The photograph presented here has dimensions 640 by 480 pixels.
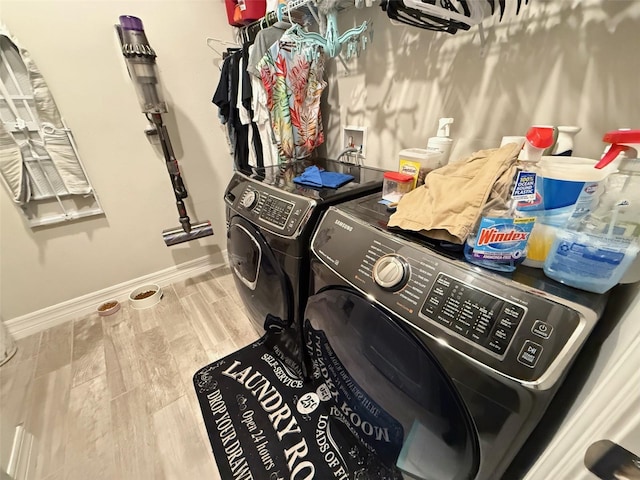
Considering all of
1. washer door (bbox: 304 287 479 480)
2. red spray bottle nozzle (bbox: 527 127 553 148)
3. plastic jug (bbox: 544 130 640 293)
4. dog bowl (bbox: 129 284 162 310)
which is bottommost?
dog bowl (bbox: 129 284 162 310)

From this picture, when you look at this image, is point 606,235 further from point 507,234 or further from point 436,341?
point 436,341

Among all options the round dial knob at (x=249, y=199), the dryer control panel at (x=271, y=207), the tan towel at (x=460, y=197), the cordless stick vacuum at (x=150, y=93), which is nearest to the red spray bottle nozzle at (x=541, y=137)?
the tan towel at (x=460, y=197)

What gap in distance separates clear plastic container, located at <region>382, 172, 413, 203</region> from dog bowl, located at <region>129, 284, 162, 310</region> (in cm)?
162

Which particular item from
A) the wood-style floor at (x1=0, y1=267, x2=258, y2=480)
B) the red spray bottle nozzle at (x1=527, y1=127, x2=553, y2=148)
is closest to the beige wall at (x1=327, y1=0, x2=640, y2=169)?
the red spray bottle nozzle at (x1=527, y1=127, x2=553, y2=148)

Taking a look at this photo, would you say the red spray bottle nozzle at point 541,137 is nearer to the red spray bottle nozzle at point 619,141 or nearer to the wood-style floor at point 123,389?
the red spray bottle nozzle at point 619,141

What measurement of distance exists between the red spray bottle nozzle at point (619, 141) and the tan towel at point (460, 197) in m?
0.13

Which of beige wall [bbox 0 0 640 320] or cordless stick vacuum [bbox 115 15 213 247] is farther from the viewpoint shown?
cordless stick vacuum [bbox 115 15 213 247]

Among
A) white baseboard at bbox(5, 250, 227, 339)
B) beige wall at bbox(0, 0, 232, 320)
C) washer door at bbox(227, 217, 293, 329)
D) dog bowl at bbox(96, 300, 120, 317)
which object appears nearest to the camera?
washer door at bbox(227, 217, 293, 329)

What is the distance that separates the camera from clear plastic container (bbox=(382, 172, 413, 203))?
73 cm

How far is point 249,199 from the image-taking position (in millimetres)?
950

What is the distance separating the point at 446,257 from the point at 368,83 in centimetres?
98

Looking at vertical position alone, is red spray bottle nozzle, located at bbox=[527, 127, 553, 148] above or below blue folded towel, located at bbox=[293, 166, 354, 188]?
above

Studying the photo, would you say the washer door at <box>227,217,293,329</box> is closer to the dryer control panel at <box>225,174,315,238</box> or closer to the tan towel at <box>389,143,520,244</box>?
the dryer control panel at <box>225,174,315,238</box>

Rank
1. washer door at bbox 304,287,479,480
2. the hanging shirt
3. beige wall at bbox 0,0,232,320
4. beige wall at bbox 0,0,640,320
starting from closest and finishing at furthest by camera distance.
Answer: washer door at bbox 304,287,479,480, beige wall at bbox 0,0,640,320, the hanging shirt, beige wall at bbox 0,0,232,320
